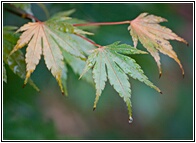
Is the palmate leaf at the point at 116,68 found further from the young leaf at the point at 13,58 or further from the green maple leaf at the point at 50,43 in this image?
the young leaf at the point at 13,58

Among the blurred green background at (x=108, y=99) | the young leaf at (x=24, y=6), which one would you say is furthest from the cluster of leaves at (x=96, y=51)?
the blurred green background at (x=108, y=99)

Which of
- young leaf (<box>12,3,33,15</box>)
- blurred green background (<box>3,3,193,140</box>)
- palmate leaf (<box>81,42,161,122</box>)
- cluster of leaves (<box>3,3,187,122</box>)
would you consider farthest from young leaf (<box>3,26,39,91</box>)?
blurred green background (<box>3,3,193,140</box>)

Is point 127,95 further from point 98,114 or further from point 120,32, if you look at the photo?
point 98,114

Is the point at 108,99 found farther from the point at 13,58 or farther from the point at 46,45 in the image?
the point at 46,45

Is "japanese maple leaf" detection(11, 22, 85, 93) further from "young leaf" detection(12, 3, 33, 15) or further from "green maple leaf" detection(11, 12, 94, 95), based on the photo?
"young leaf" detection(12, 3, 33, 15)

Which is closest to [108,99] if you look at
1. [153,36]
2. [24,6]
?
[24,6]

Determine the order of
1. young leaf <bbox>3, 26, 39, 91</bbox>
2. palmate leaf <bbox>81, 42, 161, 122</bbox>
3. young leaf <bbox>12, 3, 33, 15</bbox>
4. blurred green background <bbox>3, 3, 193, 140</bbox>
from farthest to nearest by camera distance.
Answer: blurred green background <bbox>3, 3, 193, 140</bbox> < young leaf <bbox>12, 3, 33, 15</bbox> < young leaf <bbox>3, 26, 39, 91</bbox> < palmate leaf <bbox>81, 42, 161, 122</bbox>

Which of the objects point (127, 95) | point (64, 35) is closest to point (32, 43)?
point (64, 35)
